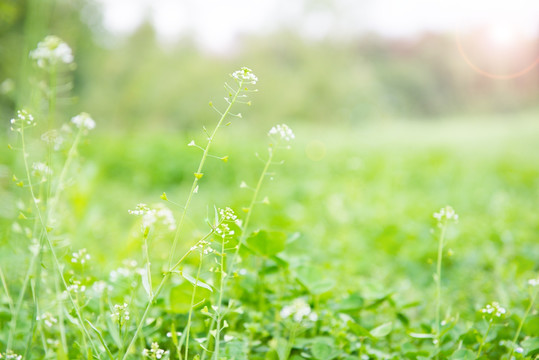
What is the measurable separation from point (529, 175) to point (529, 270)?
288 centimetres

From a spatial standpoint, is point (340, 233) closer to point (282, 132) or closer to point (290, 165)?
point (282, 132)

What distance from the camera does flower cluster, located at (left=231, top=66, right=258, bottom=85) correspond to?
3.55 feet

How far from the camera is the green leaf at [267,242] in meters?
1.36

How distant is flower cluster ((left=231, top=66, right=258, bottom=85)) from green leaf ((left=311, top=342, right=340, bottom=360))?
0.77 m

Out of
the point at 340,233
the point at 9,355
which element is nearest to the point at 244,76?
the point at 9,355

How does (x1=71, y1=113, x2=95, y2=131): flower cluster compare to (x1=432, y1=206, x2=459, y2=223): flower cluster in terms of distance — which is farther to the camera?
(x1=71, y1=113, x2=95, y2=131): flower cluster

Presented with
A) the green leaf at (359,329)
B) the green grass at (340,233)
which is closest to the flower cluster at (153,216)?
the green grass at (340,233)

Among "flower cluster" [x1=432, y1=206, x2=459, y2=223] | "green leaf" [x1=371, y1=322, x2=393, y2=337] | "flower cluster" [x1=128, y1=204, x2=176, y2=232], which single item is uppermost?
"flower cluster" [x1=432, y1=206, x2=459, y2=223]

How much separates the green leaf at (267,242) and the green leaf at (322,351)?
0.31 meters

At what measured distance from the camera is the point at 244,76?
1092 mm

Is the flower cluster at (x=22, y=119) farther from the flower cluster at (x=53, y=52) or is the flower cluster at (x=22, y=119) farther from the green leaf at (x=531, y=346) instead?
the green leaf at (x=531, y=346)

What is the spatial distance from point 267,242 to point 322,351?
0.36m

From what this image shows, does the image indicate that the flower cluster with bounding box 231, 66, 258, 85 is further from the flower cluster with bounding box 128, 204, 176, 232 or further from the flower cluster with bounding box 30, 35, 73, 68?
the flower cluster with bounding box 30, 35, 73, 68

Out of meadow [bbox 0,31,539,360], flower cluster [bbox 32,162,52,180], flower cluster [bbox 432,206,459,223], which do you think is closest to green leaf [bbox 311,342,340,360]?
meadow [bbox 0,31,539,360]
